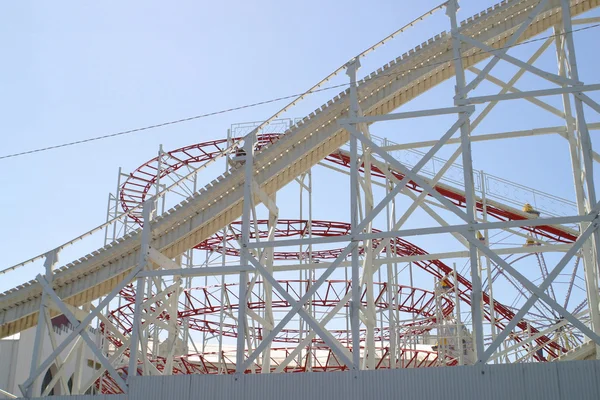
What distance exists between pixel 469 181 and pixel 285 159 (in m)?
4.44

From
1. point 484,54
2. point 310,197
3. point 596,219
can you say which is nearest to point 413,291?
point 310,197

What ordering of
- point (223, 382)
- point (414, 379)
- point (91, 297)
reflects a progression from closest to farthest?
point (414, 379) < point (223, 382) < point (91, 297)

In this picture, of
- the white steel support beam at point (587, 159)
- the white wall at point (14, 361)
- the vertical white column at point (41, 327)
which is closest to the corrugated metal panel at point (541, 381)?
the white steel support beam at point (587, 159)

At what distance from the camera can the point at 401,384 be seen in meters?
13.3

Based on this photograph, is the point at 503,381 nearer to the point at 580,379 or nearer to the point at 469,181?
the point at 580,379

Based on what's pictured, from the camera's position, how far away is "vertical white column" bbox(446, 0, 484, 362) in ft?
44.8

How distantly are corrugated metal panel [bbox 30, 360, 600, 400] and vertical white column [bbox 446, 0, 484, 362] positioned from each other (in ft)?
1.80

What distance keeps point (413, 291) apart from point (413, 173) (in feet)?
47.1

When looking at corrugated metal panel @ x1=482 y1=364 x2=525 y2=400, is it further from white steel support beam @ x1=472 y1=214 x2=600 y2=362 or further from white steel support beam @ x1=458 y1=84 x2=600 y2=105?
white steel support beam @ x1=458 y1=84 x2=600 y2=105

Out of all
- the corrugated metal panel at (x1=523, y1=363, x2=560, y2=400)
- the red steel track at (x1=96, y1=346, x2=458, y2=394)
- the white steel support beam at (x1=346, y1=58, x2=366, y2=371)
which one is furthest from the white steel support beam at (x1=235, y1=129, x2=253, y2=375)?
the red steel track at (x1=96, y1=346, x2=458, y2=394)

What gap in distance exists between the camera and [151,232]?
17.1 metres

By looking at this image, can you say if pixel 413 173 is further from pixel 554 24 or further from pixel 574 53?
pixel 554 24

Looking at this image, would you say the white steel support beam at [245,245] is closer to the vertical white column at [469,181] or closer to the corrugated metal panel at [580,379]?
the vertical white column at [469,181]

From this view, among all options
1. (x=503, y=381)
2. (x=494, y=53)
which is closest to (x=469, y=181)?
(x=494, y=53)
